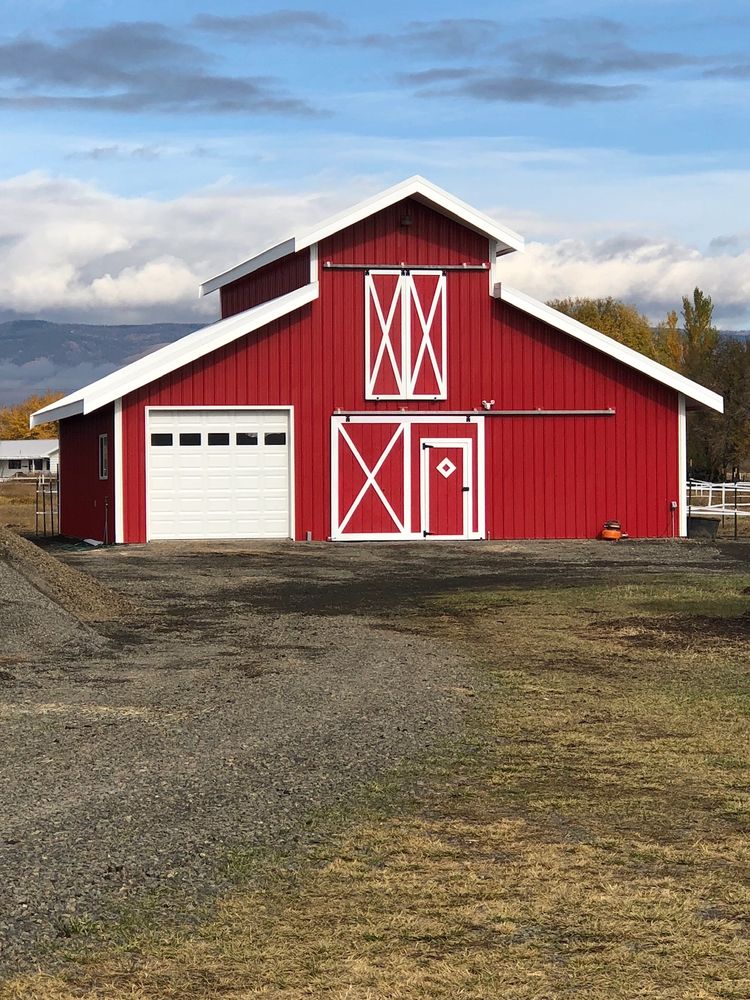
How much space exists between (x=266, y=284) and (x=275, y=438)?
5108 millimetres

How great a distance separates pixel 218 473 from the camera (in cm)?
2803

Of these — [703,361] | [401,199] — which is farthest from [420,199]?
[703,361]

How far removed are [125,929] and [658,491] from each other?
25.4 meters

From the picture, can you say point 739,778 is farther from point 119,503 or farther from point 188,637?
point 119,503

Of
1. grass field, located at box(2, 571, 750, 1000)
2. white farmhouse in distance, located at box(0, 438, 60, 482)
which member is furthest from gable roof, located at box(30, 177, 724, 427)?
white farmhouse in distance, located at box(0, 438, 60, 482)

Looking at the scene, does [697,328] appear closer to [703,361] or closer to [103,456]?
[703,361]

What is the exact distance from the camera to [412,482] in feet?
94.0

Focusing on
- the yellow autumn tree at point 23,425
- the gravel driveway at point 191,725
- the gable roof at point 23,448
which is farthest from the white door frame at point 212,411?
the yellow autumn tree at point 23,425

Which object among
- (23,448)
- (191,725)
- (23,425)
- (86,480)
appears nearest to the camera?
(191,725)

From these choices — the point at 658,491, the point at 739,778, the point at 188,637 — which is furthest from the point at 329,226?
the point at 739,778

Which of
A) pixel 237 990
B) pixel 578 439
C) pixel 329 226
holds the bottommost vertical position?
pixel 237 990

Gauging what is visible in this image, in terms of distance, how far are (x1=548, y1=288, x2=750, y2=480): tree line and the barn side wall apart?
33.7 metres

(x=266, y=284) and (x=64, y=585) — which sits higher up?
(x=266, y=284)

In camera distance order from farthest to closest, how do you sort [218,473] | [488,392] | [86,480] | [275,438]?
[86,480] → [488,392] → [275,438] → [218,473]
